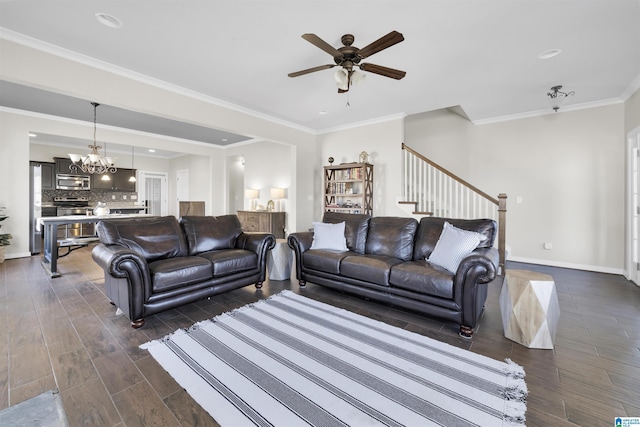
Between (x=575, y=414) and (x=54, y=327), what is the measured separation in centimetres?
381

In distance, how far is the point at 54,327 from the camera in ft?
7.88

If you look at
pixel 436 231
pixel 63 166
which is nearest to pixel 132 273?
pixel 436 231

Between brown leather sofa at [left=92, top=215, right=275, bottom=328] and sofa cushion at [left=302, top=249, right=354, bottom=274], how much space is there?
509mm

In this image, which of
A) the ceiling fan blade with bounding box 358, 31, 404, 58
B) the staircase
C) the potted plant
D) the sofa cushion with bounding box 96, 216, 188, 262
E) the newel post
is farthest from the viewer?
the potted plant

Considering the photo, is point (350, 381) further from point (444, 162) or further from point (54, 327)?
point (444, 162)

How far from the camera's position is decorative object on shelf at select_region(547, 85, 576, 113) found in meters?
3.95

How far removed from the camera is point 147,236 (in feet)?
9.98

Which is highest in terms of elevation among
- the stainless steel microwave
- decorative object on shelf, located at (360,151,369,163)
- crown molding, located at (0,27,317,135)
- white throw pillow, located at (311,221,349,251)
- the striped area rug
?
crown molding, located at (0,27,317,135)

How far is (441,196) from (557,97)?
2195 mm

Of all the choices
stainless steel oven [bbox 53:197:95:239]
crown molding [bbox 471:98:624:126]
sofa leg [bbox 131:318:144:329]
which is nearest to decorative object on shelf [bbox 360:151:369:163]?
crown molding [bbox 471:98:624:126]

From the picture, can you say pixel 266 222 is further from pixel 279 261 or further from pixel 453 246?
pixel 453 246

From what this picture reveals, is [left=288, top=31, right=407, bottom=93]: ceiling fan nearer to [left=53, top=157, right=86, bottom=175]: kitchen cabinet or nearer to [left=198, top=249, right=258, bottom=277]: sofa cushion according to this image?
[left=198, top=249, right=258, bottom=277]: sofa cushion

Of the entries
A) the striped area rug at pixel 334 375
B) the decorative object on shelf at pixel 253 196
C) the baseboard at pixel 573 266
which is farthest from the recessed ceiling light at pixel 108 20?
the baseboard at pixel 573 266

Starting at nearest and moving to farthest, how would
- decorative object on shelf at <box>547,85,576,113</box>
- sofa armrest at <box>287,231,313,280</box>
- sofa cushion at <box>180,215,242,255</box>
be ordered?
sofa cushion at <box>180,215,242,255</box> < sofa armrest at <box>287,231,313,280</box> < decorative object on shelf at <box>547,85,576,113</box>
